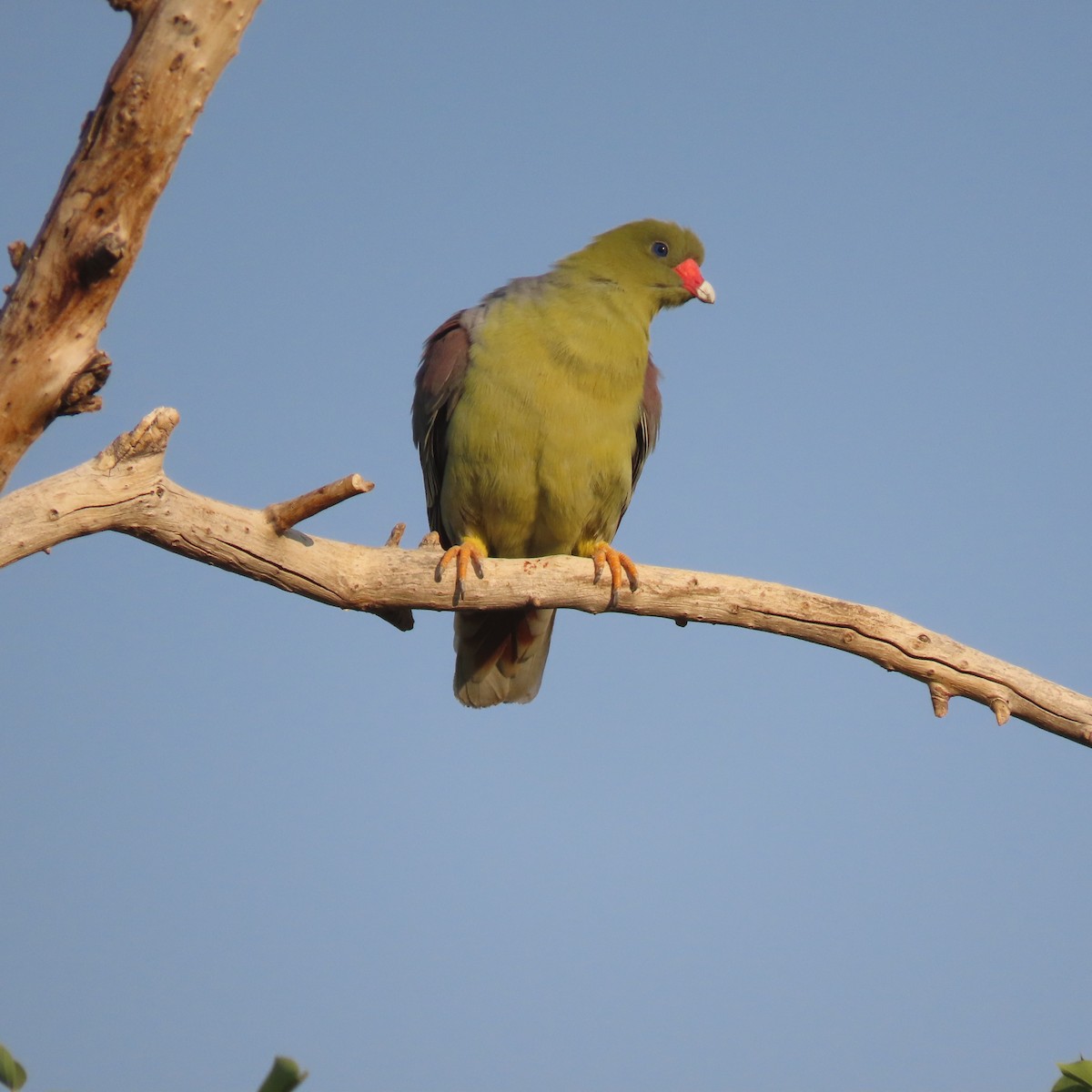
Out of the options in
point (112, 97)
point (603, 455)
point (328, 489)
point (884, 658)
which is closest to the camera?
point (112, 97)

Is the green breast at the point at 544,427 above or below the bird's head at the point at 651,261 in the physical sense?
below

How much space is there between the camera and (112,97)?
10.1ft

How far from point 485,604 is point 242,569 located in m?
1.05

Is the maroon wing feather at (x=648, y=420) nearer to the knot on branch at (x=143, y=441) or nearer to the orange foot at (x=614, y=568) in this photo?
the orange foot at (x=614, y=568)

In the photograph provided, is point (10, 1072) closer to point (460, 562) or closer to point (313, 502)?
point (313, 502)

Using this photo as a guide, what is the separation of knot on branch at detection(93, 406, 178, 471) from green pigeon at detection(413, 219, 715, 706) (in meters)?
1.47

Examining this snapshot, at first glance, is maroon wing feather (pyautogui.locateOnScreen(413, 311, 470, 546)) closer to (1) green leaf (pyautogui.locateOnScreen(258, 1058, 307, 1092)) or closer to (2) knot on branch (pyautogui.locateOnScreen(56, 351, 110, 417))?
(2) knot on branch (pyautogui.locateOnScreen(56, 351, 110, 417))

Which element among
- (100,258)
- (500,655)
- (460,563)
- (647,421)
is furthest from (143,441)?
(647,421)

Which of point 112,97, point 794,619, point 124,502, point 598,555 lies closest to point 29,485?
point 124,502

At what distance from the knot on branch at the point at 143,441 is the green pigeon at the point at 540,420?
147 centimetres

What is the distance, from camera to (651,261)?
6.10 meters

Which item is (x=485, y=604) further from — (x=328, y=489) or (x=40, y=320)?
(x=40, y=320)

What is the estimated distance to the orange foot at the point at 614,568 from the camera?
499 cm

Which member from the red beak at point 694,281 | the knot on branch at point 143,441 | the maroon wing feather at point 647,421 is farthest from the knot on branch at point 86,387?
the red beak at point 694,281
